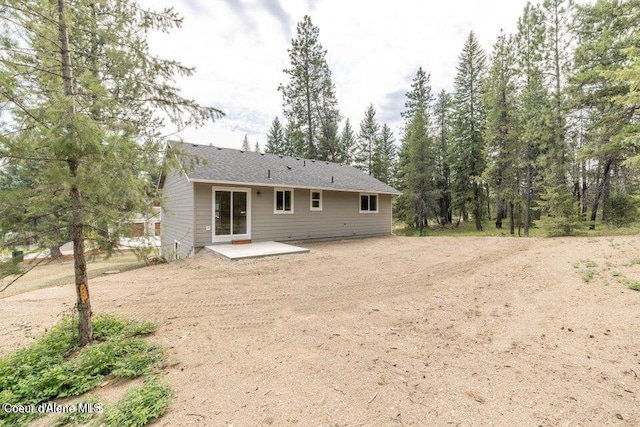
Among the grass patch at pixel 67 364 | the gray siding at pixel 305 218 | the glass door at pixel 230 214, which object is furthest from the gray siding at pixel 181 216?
the grass patch at pixel 67 364

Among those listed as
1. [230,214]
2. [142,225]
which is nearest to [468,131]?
[230,214]

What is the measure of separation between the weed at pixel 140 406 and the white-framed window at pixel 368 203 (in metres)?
12.5

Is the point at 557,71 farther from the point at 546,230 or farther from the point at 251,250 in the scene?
the point at 251,250

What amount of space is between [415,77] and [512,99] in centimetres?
1207

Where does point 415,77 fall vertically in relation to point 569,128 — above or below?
above

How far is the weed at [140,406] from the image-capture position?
2.15 metres

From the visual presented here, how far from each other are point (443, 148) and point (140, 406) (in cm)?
2678

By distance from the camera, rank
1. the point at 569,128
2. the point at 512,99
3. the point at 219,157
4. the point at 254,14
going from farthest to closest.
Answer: the point at 569,128, the point at 512,99, the point at 219,157, the point at 254,14

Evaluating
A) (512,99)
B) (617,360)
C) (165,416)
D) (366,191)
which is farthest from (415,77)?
(165,416)

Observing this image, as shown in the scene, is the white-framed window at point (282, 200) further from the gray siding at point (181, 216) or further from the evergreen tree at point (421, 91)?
the evergreen tree at point (421, 91)

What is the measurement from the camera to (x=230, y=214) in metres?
10.4

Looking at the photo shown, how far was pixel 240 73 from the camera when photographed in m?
12.3

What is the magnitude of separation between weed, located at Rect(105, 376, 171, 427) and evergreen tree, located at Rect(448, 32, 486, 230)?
934 inches

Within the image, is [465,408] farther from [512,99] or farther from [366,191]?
[512,99]
